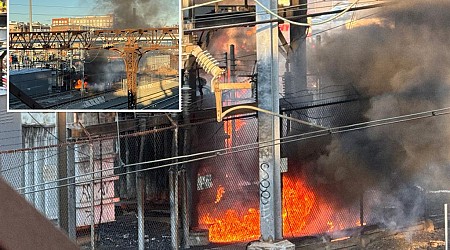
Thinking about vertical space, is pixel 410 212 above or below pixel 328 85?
below

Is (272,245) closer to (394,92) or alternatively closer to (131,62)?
(131,62)

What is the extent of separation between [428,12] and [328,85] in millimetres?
2437

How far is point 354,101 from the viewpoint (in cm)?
1355

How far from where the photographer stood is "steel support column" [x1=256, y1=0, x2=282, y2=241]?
10945 mm

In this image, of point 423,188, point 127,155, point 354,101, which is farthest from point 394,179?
point 127,155

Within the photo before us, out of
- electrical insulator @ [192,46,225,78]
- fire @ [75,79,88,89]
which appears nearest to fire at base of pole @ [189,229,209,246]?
electrical insulator @ [192,46,225,78]

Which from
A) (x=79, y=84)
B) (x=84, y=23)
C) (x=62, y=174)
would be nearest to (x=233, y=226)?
(x=62, y=174)

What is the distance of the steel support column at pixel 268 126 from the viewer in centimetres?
1095

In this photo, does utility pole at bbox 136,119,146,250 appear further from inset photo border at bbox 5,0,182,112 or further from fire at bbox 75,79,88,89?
fire at bbox 75,79,88,89

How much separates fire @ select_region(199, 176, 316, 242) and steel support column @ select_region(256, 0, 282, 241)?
58.0 inches

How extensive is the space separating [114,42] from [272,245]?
12.5ft

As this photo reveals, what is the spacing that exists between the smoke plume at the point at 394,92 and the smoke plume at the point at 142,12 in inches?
157

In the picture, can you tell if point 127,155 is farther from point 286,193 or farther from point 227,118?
point 286,193

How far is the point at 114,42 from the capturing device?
11234 mm
